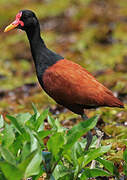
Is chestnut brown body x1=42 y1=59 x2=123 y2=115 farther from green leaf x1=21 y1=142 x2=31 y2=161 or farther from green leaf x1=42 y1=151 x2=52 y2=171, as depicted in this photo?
green leaf x1=21 y1=142 x2=31 y2=161

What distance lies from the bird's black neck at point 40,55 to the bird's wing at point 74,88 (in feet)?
0.41

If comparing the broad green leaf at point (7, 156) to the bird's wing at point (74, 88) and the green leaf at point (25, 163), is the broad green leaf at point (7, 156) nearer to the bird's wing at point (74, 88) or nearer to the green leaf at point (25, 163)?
the green leaf at point (25, 163)

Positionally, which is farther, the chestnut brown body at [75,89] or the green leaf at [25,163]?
the chestnut brown body at [75,89]

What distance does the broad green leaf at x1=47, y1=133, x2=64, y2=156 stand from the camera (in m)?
3.85

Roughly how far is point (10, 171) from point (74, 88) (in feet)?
5.76

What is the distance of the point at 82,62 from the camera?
1055 cm

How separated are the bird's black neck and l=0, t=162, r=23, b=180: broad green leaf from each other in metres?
1.87

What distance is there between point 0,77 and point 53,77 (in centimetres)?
542

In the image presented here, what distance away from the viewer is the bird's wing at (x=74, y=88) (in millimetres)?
4977

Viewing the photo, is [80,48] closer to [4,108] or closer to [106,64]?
[106,64]

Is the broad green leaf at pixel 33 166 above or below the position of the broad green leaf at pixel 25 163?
below

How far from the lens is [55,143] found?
3916 mm

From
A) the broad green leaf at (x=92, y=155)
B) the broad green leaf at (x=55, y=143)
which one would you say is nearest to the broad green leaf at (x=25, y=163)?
the broad green leaf at (x=55, y=143)

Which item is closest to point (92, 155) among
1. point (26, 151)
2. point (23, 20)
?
point (26, 151)
